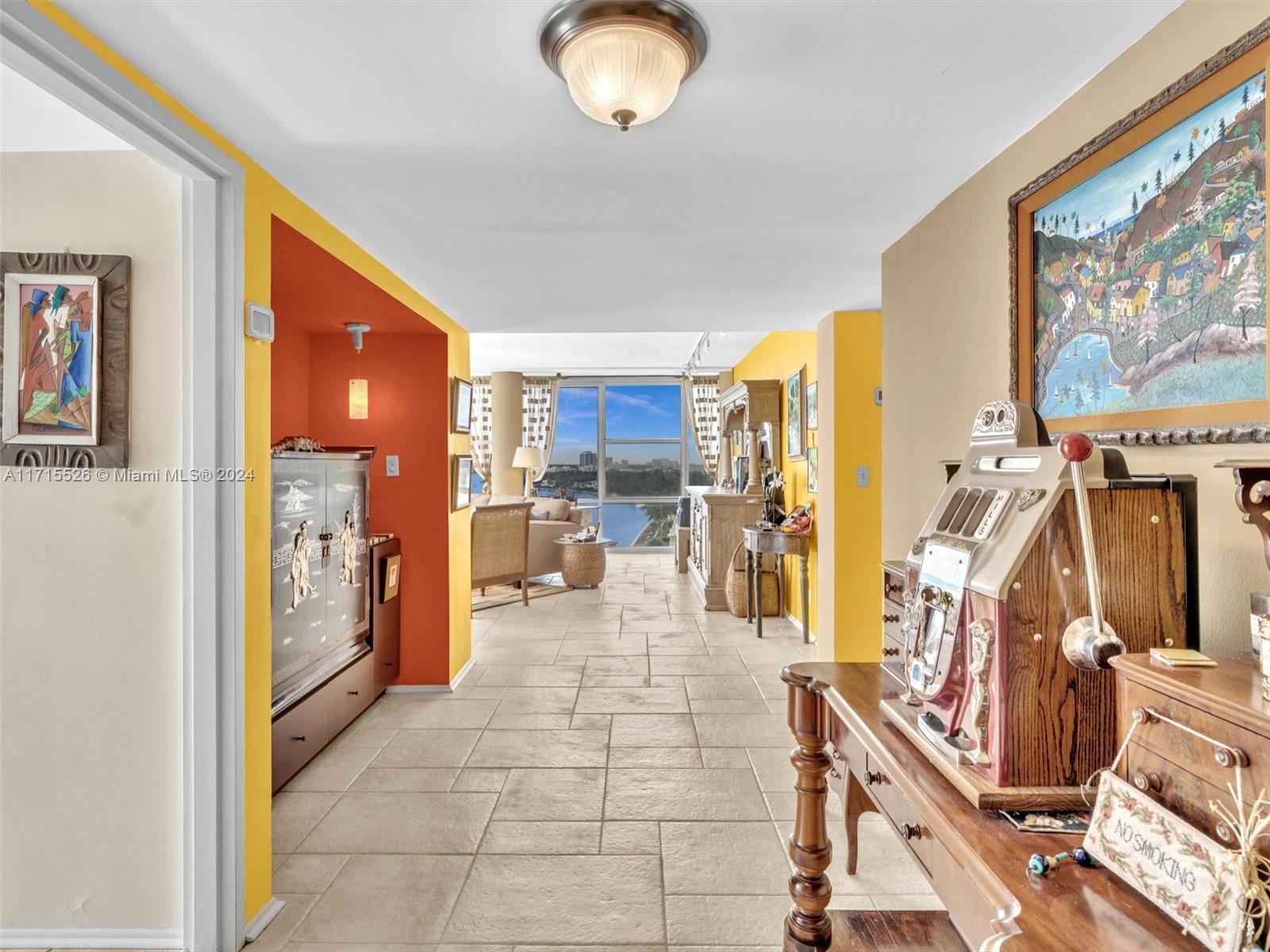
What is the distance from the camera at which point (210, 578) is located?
1898mm

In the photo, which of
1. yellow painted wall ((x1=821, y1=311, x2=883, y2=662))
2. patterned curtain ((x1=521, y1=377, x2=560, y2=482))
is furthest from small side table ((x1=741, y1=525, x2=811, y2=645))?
patterned curtain ((x1=521, y1=377, x2=560, y2=482))

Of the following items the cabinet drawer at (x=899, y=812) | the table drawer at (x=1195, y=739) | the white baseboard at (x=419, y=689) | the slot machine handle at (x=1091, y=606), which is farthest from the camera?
the white baseboard at (x=419, y=689)

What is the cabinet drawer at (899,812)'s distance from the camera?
45.1 inches

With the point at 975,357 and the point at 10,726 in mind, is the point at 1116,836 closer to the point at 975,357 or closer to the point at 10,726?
the point at 975,357

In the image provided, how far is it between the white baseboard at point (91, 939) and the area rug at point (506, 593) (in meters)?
4.40

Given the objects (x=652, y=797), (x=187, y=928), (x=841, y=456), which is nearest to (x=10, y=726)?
(x=187, y=928)

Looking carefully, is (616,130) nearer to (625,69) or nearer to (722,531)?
(625,69)

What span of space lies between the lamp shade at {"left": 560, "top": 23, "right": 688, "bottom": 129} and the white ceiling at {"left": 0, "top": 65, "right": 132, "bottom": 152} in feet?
4.11

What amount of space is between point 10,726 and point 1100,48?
331 cm

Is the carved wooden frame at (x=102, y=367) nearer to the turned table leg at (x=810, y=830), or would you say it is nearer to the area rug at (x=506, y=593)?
the turned table leg at (x=810, y=830)

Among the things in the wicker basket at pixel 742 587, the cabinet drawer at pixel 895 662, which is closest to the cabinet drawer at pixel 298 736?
the cabinet drawer at pixel 895 662

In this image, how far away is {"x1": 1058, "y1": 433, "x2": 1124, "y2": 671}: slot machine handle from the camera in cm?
101

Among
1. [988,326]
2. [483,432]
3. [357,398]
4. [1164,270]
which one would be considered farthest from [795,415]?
[483,432]

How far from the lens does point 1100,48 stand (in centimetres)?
150
